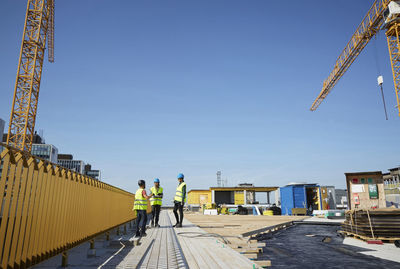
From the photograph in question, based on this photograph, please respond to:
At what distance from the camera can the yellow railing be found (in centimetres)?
340

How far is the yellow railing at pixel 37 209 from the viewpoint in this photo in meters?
3.40

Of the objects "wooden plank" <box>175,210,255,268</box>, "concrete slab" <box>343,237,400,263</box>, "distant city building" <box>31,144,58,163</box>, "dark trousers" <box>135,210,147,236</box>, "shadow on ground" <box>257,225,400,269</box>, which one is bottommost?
"shadow on ground" <box>257,225,400,269</box>

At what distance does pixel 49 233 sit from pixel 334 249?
29.5 ft

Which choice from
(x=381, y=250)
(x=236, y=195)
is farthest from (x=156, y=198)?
(x=236, y=195)

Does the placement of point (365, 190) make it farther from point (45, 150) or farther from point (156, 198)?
point (45, 150)

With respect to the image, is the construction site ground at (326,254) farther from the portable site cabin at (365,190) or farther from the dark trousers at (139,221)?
the portable site cabin at (365,190)

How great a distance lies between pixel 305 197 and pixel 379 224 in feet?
64.7

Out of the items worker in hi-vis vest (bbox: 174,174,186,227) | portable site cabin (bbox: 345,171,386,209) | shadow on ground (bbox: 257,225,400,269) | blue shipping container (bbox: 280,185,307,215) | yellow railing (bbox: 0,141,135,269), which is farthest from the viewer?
blue shipping container (bbox: 280,185,307,215)

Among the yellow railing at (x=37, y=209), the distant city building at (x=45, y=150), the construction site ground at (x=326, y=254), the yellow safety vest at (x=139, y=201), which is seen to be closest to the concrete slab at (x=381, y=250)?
the construction site ground at (x=326, y=254)

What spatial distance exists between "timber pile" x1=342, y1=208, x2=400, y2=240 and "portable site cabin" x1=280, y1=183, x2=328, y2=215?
18725mm

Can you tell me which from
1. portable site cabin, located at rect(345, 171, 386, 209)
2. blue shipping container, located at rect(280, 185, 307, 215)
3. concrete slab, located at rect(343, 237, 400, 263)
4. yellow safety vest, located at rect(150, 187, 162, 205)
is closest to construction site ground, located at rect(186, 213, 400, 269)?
concrete slab, located at rect(343, 237, 400, 263)

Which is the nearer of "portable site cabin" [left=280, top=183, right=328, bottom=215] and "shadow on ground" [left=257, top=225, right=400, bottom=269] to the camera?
"shadow on ground" [left=257, top=225, right=400, bottom=269]

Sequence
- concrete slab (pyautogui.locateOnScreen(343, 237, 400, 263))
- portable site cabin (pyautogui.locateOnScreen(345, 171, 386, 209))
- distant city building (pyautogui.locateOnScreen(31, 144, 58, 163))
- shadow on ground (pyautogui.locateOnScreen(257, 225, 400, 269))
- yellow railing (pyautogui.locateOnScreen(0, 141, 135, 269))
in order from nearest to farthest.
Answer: yellow railing (pyautogui.locateOnScreen(0, 141, 135, 269)), shadow on ground (pyautogui.locateOnScreen(257, 225, 400, 269)), concrete slab (pyautogui.locateOnScreen(343, 237, 400, 263)), portable site cabin (pyautogui.locateOnScreen(345, 171, 386, 209)), distant city building (pyautogui.locateOnScreen(31, 144, 58, 163))

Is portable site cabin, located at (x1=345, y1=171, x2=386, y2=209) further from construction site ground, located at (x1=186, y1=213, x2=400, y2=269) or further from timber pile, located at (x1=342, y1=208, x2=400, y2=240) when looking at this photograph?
construction site ground, located at (x1=186, y1=213, x2=400, y2=269)
